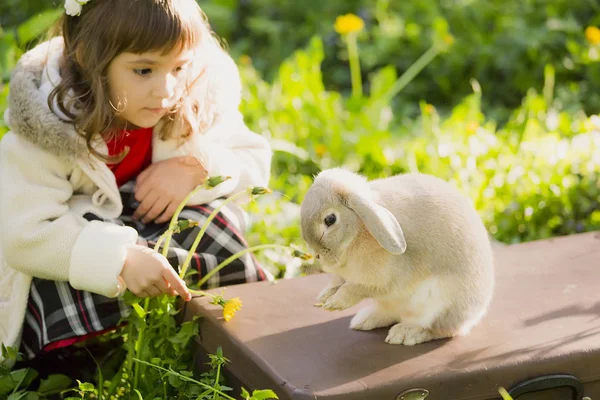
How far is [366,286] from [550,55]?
3506 millimetres

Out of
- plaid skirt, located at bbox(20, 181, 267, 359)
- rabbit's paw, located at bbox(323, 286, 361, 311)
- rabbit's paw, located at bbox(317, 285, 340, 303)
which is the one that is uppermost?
rabbit's paw, located at bbox(323, 286, 361, 311)

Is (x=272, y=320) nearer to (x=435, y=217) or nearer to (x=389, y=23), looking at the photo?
(x=435, y=217)

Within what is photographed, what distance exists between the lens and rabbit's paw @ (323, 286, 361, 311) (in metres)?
2.18

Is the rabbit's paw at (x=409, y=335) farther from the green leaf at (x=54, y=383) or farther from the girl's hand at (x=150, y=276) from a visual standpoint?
the green leaf at (x=54, y=383)

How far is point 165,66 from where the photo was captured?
247 cm

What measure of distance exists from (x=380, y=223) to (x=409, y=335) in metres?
0.35

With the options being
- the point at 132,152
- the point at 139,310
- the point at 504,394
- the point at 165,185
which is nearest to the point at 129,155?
the point at 132,152

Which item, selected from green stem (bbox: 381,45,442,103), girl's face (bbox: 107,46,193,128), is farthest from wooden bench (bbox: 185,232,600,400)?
green stem (bbox: 381,45,442,103)

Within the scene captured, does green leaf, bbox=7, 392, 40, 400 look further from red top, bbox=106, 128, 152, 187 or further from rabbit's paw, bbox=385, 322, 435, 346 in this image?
rabbit's paw, bbox=385, 322, 435, 346

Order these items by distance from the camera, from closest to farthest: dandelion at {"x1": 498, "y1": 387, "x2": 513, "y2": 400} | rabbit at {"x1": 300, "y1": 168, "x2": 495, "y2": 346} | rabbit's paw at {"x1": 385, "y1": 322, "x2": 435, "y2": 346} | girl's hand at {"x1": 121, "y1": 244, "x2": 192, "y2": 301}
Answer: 1. dandelion at {"x1": 498, "y1": 387, "x2": 513, "y2": 400}
2. rabbit at {"x1": 300, "y1": 168, "x2": 495, "y2": 346}
3. rabbit's paw at {"x1": 385, "y1": 322, "x2": 435, "y2": 346}
4. girl's hand at {"x1": 121, "y1": 244, "x2": 192, "y2": 301}

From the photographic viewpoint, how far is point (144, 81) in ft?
8.08

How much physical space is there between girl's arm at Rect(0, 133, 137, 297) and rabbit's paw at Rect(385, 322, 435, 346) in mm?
705

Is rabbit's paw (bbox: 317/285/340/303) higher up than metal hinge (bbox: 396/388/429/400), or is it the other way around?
rabbit's paw (bbox: 317/285/340/303)

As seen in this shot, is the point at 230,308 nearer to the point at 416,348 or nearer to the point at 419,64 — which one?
the point at 416,348
